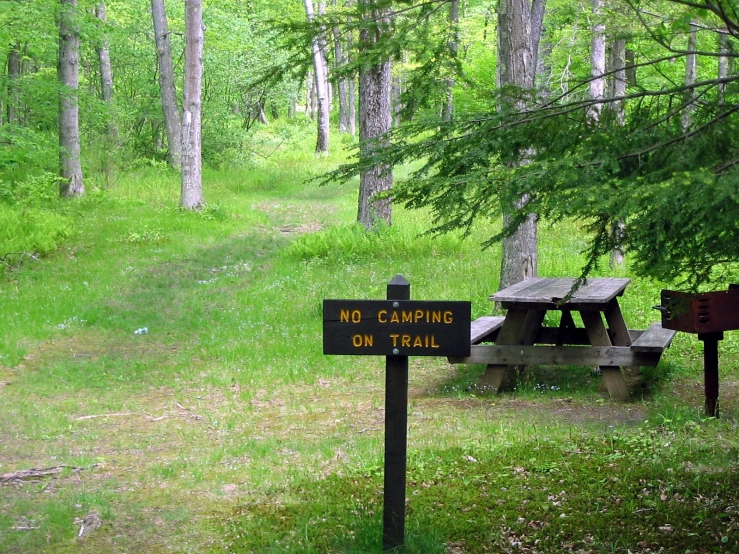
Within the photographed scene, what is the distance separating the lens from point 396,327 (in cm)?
429

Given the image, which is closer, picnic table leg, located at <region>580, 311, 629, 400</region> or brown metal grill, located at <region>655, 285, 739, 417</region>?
brown metal grill, located at <region>655, 285, 739, 417</region>

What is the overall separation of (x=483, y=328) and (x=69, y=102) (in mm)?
14181

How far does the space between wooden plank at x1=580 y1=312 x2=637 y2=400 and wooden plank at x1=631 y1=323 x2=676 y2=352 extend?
316mm

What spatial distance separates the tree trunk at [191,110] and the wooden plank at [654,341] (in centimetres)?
1480

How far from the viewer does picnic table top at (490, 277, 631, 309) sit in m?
7.69

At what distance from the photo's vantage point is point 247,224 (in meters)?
21.0

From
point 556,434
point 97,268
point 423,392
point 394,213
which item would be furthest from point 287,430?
point 394,213

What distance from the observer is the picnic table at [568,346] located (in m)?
7.81

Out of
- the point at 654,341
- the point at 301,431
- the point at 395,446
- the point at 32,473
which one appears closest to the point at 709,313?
the point at 654,341

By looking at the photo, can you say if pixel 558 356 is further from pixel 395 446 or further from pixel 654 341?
pixel 395 446

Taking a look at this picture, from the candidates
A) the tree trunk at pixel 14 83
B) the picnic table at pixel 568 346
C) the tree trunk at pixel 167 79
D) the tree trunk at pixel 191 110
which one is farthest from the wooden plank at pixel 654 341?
the tree trunk at pixel 167 79

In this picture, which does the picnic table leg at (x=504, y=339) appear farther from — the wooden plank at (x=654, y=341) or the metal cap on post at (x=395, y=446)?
the metal cap on post at (x=395, y=446)

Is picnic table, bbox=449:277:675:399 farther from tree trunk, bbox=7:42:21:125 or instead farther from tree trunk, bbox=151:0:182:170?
tree trunk, bbox=151:0:182:170

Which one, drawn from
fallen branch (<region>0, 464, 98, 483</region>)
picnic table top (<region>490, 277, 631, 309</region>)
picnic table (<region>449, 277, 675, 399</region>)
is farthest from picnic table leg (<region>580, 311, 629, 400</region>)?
fallen branch (<region>0, 464, 98, 483</region>)
